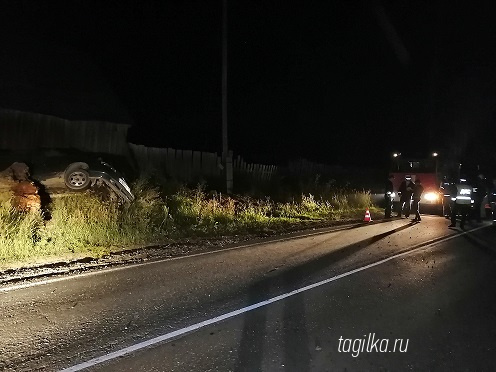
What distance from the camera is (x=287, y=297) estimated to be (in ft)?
22.4

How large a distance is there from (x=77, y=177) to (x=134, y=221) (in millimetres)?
2223

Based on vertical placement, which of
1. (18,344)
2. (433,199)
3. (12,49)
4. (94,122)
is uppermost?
(12,49)

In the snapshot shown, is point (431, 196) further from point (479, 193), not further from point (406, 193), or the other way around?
point (406, 193)

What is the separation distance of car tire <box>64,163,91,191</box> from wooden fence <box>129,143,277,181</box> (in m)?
4.98

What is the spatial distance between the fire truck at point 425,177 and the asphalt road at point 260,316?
38.0ft

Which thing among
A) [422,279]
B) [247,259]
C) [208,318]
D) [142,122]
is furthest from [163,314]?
[142,122]

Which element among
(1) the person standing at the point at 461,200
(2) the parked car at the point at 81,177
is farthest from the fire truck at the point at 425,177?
(2) the parked car at the point at 81,177

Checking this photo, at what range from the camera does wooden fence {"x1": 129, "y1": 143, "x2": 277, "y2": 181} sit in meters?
20.3

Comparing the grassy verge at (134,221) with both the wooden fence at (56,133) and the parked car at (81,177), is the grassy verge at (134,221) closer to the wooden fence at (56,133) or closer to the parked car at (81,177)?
the parked car at (81,177)

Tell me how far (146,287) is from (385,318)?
11.7 feet

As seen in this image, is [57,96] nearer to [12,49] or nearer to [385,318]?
[12,49]

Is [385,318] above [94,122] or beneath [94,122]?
beneath

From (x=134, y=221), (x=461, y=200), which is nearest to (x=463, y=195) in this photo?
(x=461, y=200)

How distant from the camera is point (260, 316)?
591cm
